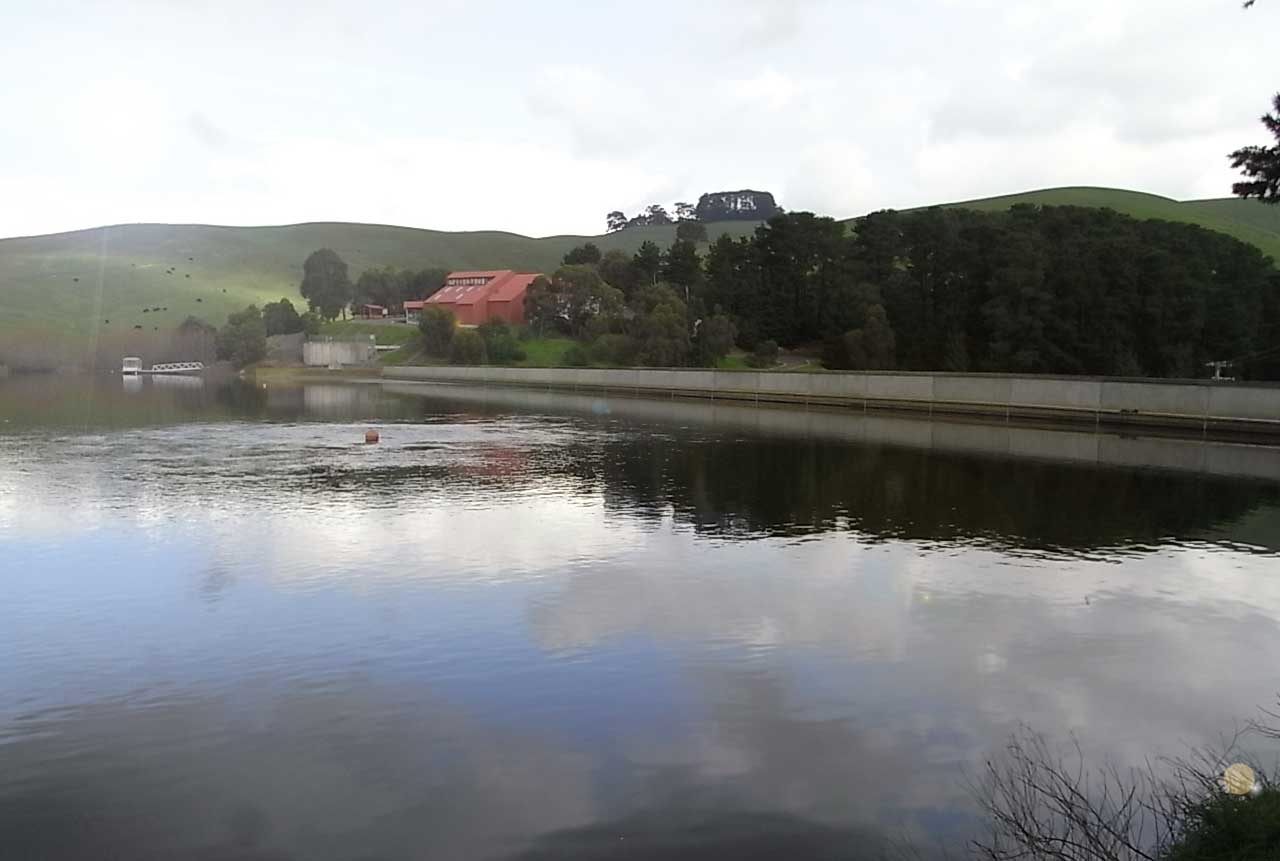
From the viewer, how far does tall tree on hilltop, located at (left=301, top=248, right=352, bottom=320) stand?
435 feet

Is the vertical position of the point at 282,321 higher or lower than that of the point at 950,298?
lower

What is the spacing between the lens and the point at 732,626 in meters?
8.86

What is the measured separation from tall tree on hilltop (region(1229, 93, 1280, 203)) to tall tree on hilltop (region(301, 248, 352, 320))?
131m

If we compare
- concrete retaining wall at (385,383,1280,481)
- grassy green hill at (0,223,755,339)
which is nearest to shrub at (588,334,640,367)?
concrete retaining wall at (385,383,1280,481)

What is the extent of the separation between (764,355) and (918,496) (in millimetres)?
62003

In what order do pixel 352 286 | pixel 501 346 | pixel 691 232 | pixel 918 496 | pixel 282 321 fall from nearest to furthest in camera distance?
pixel 918 496 → pixel 501 346 → pixel 282 321 → pixel 352 286 → pixel 691 232

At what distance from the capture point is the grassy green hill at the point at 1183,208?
142m

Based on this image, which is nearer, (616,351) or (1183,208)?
(616,351)

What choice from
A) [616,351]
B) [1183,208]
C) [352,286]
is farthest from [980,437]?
[1183,208]

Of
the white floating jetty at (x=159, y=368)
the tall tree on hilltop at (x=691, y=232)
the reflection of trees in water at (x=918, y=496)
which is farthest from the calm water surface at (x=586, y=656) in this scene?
the tall tree on hilltop at (x=691, y=232)

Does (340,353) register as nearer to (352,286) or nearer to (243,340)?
(243,340)

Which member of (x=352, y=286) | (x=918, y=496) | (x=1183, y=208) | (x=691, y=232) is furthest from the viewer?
(x=691, y=232)

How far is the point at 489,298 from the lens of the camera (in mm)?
106125

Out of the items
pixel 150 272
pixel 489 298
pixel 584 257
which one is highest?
pixel 150 272
